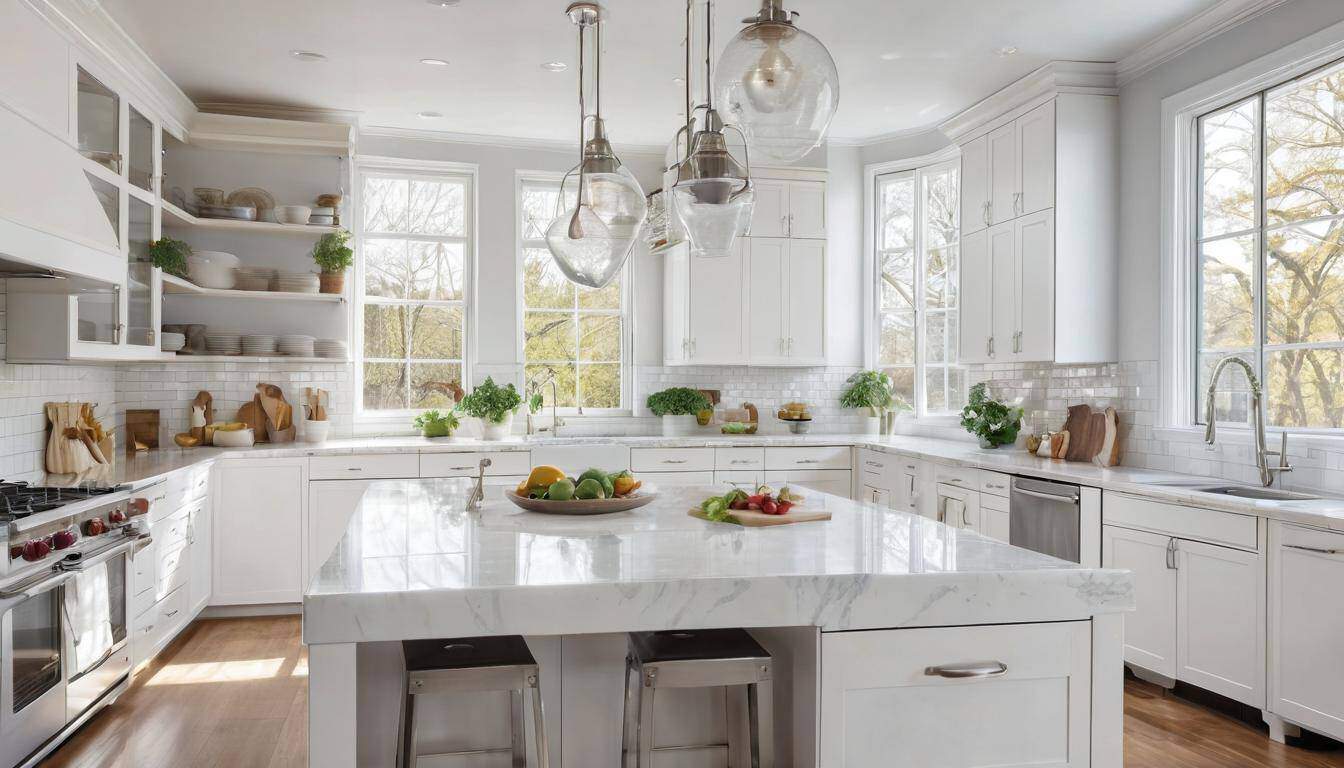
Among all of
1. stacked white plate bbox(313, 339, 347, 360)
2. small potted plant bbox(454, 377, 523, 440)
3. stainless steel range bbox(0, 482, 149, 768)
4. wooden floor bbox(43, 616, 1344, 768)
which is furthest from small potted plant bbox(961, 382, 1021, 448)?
stainless steel range bbox(0, 482, 149, 768)

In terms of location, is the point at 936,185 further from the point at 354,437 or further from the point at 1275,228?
the point at 354,437

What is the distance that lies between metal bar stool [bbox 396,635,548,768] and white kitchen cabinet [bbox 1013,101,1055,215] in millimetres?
4015

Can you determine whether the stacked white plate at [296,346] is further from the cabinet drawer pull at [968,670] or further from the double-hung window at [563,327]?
the cabinet drawer pull at [968,670]

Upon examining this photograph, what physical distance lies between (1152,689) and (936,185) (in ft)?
12.2

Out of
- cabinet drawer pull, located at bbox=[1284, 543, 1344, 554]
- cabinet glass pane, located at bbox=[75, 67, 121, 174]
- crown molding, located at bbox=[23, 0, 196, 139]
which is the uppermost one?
crown molding, located at bbox=[23, 0, 196, 139]

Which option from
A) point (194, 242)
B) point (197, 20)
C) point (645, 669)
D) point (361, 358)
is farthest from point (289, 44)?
point (645, 669)

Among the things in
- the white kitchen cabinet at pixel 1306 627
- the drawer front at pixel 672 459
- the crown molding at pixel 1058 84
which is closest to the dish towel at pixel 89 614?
the drawer front at pixel 672 459

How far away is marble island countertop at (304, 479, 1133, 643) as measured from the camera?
193cm

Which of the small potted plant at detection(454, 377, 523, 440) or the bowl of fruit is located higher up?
the small potted plant at detection(454, 377, 523, 440)

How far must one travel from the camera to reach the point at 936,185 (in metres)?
6.66

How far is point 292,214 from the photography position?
19.0 ft

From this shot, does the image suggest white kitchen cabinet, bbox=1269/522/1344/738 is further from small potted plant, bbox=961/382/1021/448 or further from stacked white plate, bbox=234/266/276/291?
stacked white plate, bbox=234/266/276/291

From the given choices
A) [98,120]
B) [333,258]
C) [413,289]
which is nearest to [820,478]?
[413,289]

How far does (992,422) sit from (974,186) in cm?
144
